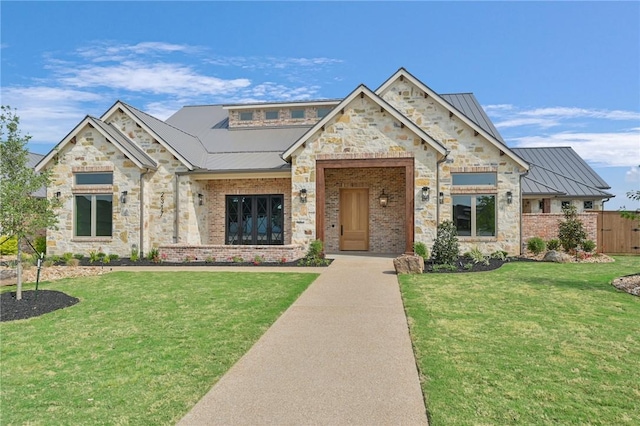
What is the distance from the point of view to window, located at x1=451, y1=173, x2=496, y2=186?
15367 millimetres

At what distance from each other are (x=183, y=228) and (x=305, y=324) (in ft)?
36.6

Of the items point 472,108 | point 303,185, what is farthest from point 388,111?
point 472,108

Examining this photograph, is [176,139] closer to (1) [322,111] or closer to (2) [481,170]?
(1) [322,111]

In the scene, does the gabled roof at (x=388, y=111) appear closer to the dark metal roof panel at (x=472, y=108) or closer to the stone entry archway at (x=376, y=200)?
the stone entry archway at (x=376, y=200)

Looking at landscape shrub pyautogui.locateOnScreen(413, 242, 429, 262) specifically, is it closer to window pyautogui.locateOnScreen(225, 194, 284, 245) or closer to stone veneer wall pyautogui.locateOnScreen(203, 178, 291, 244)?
window pyautogui.locateOnScreen(225, 194, 284, 245)

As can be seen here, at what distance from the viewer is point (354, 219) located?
17625 mm

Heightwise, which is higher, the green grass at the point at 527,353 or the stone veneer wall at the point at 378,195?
the stone veneer wall at the point at 378,195

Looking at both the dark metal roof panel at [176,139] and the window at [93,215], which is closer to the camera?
the window at [93,215]

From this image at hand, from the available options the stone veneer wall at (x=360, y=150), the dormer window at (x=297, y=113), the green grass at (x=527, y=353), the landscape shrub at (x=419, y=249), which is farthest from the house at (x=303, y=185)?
the green grass at (x=527, y=353)

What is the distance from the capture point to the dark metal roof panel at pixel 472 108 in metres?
19.6

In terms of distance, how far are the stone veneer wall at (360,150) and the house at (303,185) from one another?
0.04 metres

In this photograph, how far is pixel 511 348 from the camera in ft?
17.0

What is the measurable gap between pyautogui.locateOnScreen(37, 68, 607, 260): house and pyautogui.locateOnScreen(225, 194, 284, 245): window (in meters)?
0.04

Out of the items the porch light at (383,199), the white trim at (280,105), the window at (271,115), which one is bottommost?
the porch light at (383,199)
